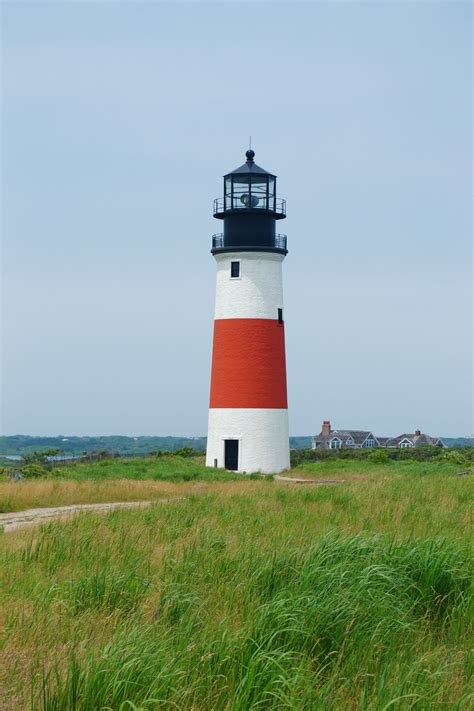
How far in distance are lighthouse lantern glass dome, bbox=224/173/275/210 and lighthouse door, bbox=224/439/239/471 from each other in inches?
373

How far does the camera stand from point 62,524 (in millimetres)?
12523

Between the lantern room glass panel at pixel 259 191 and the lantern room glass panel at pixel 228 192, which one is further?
the lantern room glass panel at pixel 228 192

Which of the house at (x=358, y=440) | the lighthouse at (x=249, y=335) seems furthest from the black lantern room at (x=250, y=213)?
the house at (x=358, y=440)

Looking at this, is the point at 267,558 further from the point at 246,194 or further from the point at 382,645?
the point at 246,194

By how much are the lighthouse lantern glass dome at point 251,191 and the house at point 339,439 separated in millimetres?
66942

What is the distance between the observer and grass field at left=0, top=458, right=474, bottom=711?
5441 mm

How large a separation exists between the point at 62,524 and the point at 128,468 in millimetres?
18932

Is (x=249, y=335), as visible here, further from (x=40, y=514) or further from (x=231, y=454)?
(x=40, y=514)

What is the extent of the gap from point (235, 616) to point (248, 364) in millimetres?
25867

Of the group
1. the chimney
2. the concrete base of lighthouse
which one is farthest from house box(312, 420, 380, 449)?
the concrete base of lighthouse

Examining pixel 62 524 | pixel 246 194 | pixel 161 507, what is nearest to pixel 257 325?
pixel 246 194

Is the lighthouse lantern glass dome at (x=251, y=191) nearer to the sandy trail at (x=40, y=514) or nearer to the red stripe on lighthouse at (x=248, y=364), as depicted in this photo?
the red stripe on lighthouse at (x=248, y=364)

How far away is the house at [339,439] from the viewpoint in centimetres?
10082

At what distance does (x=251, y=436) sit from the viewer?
1313 inches
